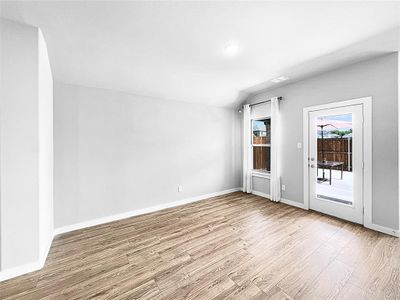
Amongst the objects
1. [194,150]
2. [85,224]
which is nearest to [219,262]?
[85,224]

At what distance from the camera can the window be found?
430 cm

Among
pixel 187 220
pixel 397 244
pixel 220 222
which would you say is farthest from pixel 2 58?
pixel 397 244

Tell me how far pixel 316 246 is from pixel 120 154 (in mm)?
3369

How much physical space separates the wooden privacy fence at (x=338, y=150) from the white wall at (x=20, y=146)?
14.3ft

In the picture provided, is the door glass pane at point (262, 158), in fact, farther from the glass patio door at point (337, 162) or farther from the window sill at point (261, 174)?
the glass patio door at point (337, 162)

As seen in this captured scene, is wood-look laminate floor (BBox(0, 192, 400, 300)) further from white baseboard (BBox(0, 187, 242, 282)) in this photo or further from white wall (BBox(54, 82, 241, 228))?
white wall (BBox(54, 82, 241, 228))

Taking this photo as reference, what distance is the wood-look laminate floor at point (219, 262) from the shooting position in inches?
60.7

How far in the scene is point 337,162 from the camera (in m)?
3.07

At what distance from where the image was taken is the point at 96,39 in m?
2.07

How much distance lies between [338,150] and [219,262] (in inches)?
112

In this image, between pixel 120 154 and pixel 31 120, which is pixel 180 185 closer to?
pixel 120 154

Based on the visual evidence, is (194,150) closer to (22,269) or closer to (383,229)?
(22,269)

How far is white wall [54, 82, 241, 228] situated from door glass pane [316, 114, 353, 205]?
219 centimetres

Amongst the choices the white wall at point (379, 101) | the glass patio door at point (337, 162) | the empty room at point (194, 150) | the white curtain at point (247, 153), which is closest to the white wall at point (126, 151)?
the empty room at point (194, 150)
